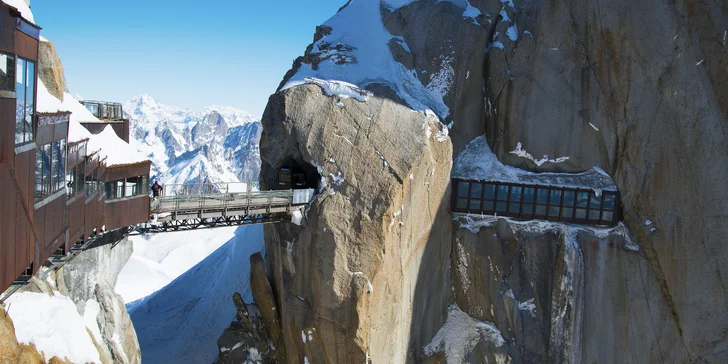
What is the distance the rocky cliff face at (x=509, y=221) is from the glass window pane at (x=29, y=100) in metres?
17.0

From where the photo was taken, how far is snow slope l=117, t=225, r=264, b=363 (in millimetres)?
38719

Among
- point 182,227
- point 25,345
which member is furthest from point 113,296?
point 25,345

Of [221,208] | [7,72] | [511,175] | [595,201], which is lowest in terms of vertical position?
[221,208]

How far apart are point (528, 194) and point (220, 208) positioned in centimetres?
1731

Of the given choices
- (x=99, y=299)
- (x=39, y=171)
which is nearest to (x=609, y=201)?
(x=99, y=299)

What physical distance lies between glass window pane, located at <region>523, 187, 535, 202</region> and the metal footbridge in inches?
493

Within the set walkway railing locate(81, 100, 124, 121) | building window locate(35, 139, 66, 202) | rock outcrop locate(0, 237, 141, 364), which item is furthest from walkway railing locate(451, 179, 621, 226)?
building window locate(35, 139, 66, 202)

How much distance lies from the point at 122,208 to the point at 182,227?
448cm

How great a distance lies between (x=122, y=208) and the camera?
69.5 feet

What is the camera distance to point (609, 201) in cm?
3164

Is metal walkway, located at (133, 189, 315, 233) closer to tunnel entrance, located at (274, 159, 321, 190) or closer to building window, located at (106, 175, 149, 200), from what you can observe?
building window, located at (106, 175, 149, 200)

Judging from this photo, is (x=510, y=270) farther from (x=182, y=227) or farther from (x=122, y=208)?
(x=122, y=208)

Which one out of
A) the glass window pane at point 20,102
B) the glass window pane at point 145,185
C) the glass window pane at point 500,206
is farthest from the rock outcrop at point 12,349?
the glass window pane at point 500,206

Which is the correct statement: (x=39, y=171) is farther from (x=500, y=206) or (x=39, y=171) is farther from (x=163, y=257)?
(x=163, y=257)
